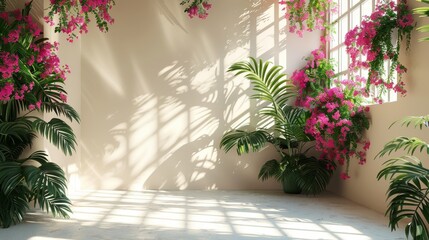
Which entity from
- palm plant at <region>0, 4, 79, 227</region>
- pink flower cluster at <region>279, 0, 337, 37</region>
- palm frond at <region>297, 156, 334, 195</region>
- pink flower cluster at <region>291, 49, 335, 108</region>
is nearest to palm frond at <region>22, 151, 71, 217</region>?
palm plant at <region>0, 4, 79, 227</region>

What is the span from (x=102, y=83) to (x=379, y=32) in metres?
3.59

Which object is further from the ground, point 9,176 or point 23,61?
point 23,61

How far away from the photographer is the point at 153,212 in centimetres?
482

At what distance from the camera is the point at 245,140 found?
604 cm

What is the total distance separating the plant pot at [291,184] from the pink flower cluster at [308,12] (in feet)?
5.78

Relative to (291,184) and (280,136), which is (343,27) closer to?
(280,136)

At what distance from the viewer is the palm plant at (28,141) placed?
4.05 meters

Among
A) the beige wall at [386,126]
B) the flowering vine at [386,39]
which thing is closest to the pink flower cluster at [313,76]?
the beige wall at [386,126]

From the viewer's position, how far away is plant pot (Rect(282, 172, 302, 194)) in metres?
6.01

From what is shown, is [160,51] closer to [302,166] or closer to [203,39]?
[203,39]

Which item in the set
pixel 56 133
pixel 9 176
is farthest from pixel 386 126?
pixel 9 176

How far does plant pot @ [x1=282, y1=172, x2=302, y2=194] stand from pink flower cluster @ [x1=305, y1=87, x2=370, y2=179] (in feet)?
2.07

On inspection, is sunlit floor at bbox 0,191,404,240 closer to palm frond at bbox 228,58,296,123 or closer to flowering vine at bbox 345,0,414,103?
palm frond at bbox 228,58,296,123

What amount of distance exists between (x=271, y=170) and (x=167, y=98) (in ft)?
5.28
